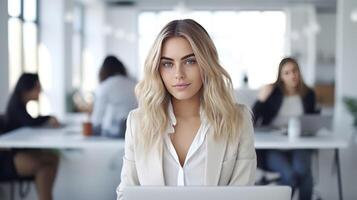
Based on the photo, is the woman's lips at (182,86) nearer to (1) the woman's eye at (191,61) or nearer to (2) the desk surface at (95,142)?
(1) the woman's eye at (191,61)

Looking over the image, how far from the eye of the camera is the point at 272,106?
3.59m

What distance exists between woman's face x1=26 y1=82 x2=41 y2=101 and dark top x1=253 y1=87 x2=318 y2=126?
147 cm

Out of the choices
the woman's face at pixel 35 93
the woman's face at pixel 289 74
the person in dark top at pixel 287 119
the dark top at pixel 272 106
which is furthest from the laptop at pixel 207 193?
the woman's face at pixel 35 93

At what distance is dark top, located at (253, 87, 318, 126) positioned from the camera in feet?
11.3

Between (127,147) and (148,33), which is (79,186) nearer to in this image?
(127,147)

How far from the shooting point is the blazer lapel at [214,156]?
1272mm

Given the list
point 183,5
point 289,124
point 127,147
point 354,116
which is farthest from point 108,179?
point 183,5

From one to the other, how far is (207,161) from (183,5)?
6.76 metres

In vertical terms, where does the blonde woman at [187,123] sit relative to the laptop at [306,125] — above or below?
above

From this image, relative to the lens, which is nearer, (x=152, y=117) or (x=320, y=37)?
(x=152, y=117)

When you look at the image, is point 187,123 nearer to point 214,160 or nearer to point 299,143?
point 214,160

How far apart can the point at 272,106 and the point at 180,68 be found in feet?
7.91

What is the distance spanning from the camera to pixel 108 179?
15.0 ft

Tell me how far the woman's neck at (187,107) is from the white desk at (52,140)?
201 centimetres
